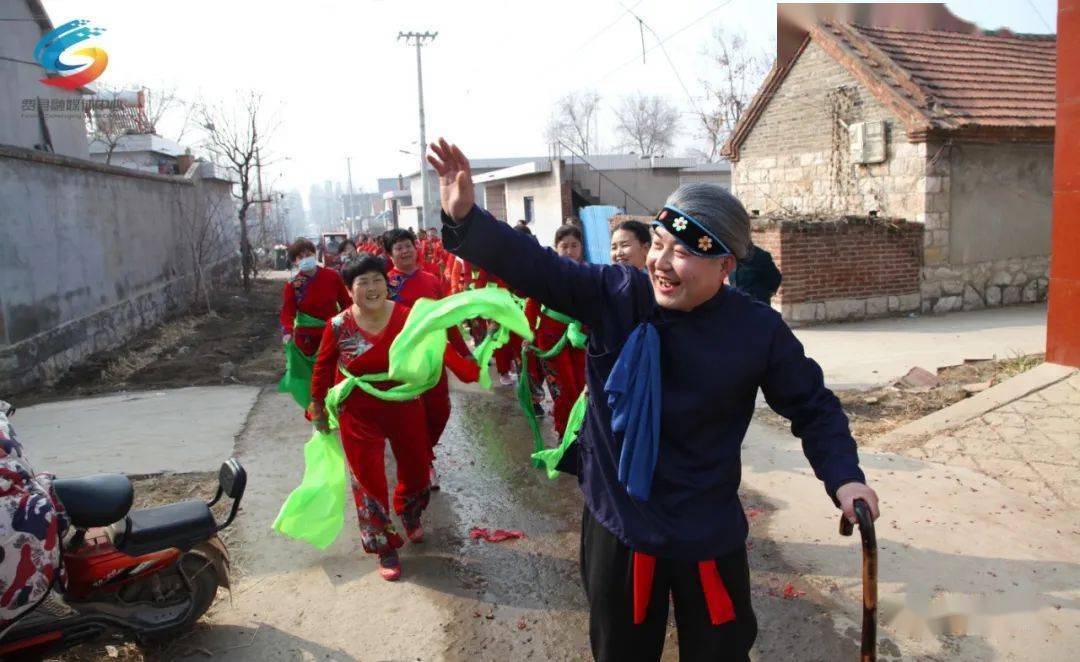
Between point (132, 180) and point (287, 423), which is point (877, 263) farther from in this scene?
point (132, 180)

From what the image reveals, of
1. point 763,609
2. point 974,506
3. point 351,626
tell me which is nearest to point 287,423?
point 351,626

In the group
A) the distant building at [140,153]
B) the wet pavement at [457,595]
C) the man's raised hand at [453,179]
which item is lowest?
the wet pavement at [457,595]

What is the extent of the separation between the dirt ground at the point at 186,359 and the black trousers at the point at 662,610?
8.02 metres

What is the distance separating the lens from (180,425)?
725 cm

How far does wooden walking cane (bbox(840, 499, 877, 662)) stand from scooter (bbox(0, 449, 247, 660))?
240 cm

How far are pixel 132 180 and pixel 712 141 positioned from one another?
30.2 meters

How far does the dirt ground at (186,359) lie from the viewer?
922 cm

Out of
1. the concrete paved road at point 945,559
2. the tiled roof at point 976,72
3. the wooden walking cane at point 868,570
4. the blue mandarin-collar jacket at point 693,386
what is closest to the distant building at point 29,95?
the concrete paved road at point 945,559

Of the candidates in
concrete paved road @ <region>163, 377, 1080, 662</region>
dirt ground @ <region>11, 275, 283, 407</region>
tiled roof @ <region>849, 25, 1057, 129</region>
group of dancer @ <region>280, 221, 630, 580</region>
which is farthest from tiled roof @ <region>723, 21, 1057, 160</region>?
dirt ground @ <region>11, 275, 283, 407</region>

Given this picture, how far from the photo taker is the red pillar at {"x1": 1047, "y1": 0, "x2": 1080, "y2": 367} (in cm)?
587

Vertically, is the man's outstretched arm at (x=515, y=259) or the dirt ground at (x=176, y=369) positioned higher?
the man's outstretched arm at (x=515, y=259)

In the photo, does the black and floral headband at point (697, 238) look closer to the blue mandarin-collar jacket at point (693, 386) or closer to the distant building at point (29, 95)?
the blue mandarin-collar jacket at point (693, 386)

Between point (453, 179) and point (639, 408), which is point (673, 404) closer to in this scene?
point (639, 408)

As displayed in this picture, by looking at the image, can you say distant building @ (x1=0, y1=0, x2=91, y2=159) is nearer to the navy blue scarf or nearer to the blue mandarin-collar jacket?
the blue mandarin-collar jacket
